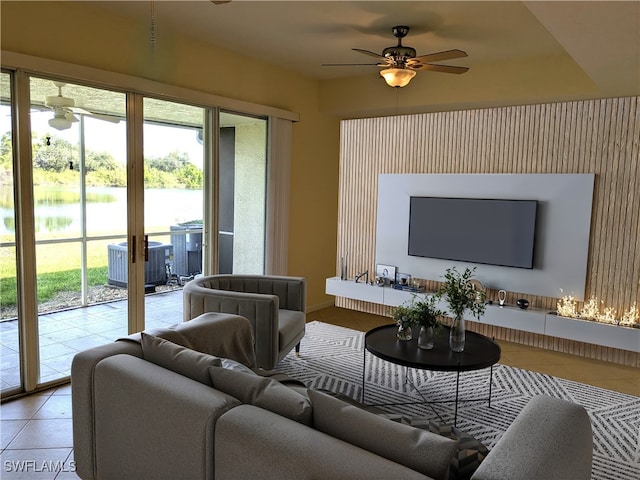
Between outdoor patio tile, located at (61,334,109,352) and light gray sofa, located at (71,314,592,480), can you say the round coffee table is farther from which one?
outdoor patio tile, located at (61,334,109,352)

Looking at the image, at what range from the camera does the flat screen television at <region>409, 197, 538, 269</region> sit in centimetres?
478

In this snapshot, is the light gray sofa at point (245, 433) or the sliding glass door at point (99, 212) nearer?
the light gray sofa at point (245, 433)

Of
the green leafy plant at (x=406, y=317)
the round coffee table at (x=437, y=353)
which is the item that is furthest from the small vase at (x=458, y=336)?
the green leafy plant at (x=406, y=317)

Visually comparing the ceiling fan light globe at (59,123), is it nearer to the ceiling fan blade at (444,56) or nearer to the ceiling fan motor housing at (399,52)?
the ceiling fan motor housing at (399,52)

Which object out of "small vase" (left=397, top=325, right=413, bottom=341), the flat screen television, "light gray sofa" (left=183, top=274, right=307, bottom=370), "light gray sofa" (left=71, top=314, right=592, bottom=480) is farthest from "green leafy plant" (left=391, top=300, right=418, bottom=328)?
the flat screen television

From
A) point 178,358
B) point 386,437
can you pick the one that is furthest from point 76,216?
point 386,437

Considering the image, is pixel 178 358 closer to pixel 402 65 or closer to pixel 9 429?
pixel 9 429

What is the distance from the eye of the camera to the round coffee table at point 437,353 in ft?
9.93

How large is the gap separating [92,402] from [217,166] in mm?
2937

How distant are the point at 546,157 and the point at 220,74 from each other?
327 centimetres

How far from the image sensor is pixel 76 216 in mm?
3770

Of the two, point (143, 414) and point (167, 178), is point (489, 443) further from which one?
point (167, 178)

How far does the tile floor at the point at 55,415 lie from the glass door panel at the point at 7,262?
0.24m

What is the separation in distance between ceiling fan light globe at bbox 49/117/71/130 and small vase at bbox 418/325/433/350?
2.98 metres
